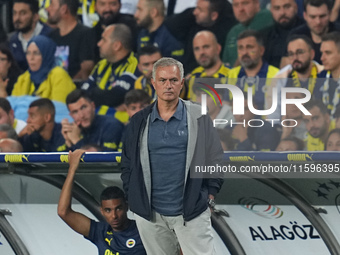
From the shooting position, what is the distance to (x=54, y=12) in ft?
20.2

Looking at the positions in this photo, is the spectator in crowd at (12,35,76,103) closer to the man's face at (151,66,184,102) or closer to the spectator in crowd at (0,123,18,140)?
the spectator in crowd at (0,123,18,140)

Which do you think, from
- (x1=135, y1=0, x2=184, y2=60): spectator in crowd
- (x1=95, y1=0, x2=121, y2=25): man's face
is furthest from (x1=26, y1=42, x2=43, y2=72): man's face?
(x1=135, y1=0, x2=184, y2=60): spectator in crowd

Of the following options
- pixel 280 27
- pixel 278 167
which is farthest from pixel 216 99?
pixel 278 167

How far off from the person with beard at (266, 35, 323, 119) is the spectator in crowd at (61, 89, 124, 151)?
4.40 ft

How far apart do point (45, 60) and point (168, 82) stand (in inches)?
113

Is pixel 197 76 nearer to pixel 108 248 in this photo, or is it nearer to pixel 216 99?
pixel 216 99

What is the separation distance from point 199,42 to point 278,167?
170cm

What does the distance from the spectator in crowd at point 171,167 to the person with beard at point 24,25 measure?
2.91 meters

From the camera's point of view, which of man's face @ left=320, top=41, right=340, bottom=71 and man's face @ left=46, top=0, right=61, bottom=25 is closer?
man's face @ left=320, top=41, right=340, bottom=71

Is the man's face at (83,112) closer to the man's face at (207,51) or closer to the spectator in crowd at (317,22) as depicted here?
the man's face at (207,51)

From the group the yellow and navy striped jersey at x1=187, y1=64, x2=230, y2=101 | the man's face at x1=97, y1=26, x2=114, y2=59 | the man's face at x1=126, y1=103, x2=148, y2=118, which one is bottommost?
the man's face at x1=126, y1=103, x2=148, y2=118

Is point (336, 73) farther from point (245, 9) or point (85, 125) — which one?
point (85, 125)

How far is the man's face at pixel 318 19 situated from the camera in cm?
529

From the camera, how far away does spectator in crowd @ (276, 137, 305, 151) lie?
5.03 meters
